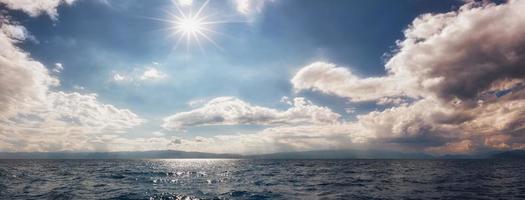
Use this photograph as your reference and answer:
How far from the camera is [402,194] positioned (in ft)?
103

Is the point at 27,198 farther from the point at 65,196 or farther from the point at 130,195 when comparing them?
the point at 130,195

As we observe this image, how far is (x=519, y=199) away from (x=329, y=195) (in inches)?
683

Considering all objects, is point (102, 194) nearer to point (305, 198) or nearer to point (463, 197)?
point (305, 198)

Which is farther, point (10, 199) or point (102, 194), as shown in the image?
point (102, 194)

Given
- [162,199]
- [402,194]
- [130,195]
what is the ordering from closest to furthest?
[162,199] < [130,195] < [402,194]

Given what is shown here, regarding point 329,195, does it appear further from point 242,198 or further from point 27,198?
point 27,198

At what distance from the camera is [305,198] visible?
93.7ft

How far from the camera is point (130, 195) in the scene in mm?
29344

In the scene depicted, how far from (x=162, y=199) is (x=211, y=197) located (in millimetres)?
4390

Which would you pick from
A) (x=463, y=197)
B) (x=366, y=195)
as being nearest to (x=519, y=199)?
(x=463, y=197)

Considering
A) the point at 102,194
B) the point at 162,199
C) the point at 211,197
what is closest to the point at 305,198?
the point at 211,197

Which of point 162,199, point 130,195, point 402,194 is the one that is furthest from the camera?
point 402,194

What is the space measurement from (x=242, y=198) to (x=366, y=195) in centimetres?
1247

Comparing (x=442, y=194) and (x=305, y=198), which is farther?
(x=442, y=194)
